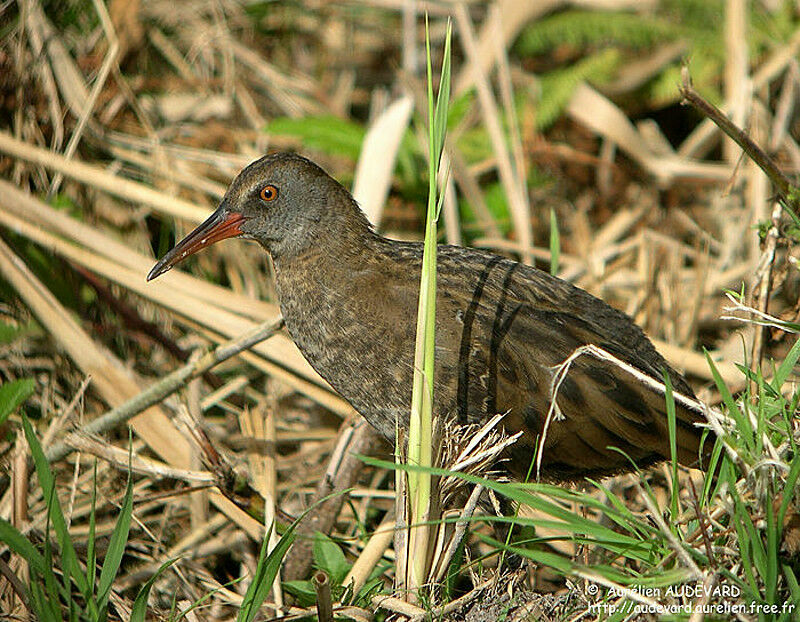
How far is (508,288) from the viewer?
8.63ft

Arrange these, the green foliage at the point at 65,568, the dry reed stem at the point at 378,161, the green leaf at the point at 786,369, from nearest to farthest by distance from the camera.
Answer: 1. the green foliage at the point at 65,568
2. the green leaf at the point at 786,369
3. the dry reed stem at the point at 378,161

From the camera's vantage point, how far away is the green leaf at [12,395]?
8.11ft

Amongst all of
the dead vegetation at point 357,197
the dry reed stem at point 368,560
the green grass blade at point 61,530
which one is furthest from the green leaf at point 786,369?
the green grass blade at point 61,530

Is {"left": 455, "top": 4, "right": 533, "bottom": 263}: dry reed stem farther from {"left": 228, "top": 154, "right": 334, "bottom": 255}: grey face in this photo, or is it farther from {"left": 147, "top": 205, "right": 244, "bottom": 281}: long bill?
{"left": 147, "top": 205, "right": 244, "bottom": 281}: long bill

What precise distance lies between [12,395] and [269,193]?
0.85 meters

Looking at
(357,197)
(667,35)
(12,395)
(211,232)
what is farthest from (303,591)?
(667,35)

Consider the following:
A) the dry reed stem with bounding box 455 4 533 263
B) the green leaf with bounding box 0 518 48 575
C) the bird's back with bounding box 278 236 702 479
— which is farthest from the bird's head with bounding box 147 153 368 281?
the dry reed stem with bounding box 455 4 533 263

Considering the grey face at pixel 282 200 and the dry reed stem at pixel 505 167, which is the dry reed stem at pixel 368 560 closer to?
the grey face at pixel 282 200

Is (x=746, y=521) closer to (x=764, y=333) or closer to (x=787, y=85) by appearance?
(x=764, y=333)

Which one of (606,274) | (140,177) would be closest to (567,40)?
(606,274)

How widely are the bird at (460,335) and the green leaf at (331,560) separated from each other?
1.03 feet

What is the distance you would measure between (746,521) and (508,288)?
1.00m

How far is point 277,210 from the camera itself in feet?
8.85

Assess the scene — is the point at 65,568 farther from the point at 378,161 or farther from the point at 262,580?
the point at 378,161
